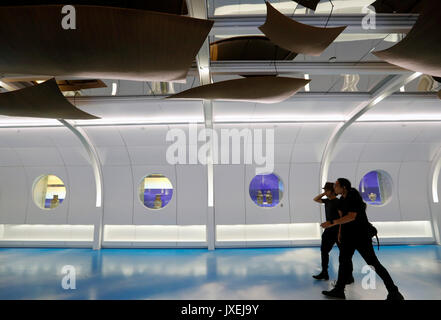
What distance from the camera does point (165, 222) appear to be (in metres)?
11.6

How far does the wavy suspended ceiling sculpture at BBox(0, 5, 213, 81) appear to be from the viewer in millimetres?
2746

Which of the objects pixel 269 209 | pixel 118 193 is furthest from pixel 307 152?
pixel 118 193

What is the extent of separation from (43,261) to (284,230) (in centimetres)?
1002

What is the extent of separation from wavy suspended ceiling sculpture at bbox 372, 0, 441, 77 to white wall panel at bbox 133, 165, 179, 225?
31.4 ft

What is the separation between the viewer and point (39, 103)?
4883mm

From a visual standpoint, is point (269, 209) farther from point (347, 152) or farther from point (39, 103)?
point (39, 103)

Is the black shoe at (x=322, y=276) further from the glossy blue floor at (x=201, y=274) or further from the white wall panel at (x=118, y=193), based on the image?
the white wall panel at (x=118, y=193)

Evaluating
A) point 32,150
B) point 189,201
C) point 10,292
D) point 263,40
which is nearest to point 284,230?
point 189,201

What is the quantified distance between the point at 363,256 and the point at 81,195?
Answer: 12.1 m

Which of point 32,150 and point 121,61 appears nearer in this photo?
point 121,61

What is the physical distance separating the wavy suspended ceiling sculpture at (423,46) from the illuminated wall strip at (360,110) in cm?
321
